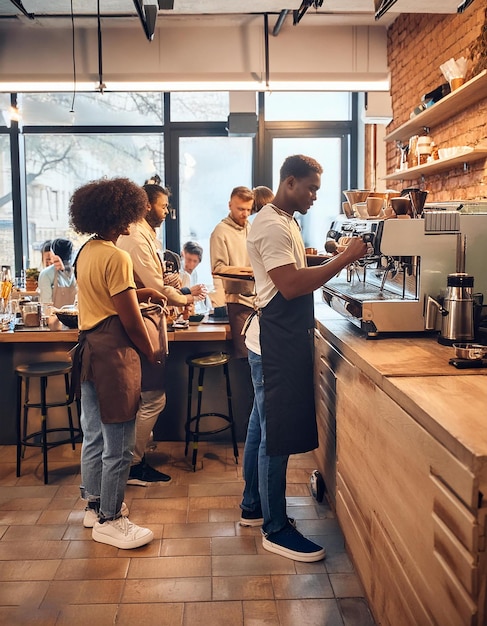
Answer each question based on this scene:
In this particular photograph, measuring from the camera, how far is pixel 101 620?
7.68ft

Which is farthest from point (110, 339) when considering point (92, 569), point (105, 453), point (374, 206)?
point (374, 206)

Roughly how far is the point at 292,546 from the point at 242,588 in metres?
0.35

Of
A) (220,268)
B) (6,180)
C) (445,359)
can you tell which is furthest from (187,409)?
(6,180)

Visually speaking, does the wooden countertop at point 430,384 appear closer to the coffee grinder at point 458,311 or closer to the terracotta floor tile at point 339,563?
the coffee grinder at point 458,311

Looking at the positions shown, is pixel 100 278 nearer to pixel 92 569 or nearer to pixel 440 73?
pixel 92 569

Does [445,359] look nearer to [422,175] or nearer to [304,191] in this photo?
[304,191]

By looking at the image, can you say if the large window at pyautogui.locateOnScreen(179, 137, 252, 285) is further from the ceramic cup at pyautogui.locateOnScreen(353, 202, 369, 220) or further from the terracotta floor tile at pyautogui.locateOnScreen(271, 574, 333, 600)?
the terracotta floor tile at pyautogui.locateOnScreen(271, 574, 333, 600)

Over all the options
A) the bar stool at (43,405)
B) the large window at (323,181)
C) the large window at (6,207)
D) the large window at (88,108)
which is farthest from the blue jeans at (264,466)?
the large window at (6,207)

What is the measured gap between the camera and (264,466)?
2799 millimetres

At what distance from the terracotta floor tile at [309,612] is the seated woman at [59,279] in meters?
3.31

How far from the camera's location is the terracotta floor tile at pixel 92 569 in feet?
8.71

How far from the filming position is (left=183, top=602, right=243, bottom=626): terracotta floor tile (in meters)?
2.33

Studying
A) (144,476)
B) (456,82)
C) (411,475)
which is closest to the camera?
(411,475)

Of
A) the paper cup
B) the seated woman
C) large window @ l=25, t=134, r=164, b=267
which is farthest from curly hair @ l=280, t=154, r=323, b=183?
large window @ l=25, t=134, r=164, b=267
